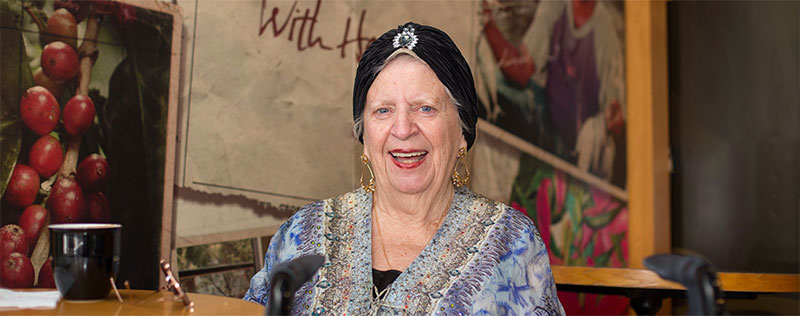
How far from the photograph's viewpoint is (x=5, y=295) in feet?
3.97

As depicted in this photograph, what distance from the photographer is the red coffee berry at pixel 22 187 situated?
182cm

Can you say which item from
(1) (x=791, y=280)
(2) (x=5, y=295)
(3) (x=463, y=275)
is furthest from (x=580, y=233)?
(2) (x=5, y=295)

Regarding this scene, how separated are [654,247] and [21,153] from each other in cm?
354

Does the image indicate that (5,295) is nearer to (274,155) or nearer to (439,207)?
(439,207)

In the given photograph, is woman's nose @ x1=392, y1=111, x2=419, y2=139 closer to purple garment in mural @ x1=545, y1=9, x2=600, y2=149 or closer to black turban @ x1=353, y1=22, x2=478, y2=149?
black turban @ x1=353, y1=22, x2=478, y2=149

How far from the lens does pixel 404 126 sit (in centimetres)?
179

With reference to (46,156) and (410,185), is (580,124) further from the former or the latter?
(46,156)

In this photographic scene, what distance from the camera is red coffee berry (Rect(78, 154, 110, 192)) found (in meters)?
1.95

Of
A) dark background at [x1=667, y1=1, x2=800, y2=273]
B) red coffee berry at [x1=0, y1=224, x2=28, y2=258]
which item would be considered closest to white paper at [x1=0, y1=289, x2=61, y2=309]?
red coffee berry at [x1=0, y1=224, x2=28, y2=258]

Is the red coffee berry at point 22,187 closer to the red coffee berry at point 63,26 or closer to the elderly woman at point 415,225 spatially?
the red coffee berry at point 63,26

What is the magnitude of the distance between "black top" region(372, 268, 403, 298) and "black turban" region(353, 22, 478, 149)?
0.45 metres

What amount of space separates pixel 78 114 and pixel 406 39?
3.14 ft

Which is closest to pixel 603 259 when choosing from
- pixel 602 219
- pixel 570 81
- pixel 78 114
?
pixel 602 219

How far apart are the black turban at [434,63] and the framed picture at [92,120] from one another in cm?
69
